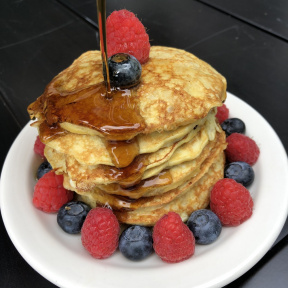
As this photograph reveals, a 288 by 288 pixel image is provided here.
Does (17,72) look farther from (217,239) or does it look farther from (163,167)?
(217,239)

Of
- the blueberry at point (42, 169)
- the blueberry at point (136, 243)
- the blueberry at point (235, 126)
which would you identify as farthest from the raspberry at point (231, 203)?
the blueberry at point (42, 169)

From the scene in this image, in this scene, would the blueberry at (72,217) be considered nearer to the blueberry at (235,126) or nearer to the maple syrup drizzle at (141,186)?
the maple syrup drizzle at (141,186)

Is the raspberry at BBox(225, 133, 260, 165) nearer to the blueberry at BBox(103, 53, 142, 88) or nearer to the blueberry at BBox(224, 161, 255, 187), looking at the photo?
the blueberry at BBox(224, 161, 255, 187)

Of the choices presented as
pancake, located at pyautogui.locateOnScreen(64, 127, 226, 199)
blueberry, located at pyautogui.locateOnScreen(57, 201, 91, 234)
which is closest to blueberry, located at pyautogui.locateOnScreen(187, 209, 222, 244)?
pancake, located at pyautogui.locateOnScreen(64, 127, 226, 199)

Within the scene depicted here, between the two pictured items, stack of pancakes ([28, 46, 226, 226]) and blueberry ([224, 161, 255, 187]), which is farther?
blueberry ([224, 161, 255, 187])

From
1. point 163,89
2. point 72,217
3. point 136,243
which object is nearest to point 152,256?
point 136,243
